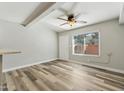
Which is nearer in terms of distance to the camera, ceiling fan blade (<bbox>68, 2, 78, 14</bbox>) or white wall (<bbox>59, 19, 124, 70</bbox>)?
ceiling fan blade (<bbox>68, 2, 78, 14</bbox>)

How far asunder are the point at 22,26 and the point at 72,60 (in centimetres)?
350

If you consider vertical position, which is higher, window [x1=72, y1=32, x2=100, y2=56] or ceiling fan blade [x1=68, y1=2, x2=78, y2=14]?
ceiling fan blade [x1=68, y1=2, x2=78, y2=14]

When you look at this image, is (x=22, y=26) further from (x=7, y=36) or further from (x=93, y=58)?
(x=93, y=58)

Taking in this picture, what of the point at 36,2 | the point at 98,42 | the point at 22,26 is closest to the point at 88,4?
the point at 36,2

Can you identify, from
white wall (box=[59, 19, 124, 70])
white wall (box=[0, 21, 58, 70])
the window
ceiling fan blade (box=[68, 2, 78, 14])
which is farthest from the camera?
the window

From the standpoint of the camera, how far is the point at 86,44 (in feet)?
18.2

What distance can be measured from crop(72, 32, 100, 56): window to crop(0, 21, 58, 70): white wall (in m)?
1.65

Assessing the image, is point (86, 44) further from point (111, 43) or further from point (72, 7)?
point (72, 7)

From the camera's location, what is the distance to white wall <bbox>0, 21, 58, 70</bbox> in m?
4.47

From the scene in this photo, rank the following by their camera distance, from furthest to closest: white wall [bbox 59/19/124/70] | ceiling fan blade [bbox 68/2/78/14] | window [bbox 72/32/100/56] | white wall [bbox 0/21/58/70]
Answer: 1. window [bbox 72/32/100/56]
2. white wall [bbox 0/21/58/70]
3. white wall [bbox 59/19/124/70]
4. ceiling fan blade [bbox 68/2/78/14]

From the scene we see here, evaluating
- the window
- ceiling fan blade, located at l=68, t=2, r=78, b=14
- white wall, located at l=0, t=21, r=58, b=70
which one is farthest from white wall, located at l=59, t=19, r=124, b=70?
white wall, located at l=0, t=21, r=58, b=70

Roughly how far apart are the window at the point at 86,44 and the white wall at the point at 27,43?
1654mm

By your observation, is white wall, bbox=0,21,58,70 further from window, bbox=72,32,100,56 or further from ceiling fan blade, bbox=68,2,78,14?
ceiling fan blade, bbox=68,2,78,14

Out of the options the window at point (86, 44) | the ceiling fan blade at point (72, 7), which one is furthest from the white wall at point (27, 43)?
the ceiling fan blade at point (72, 7)
